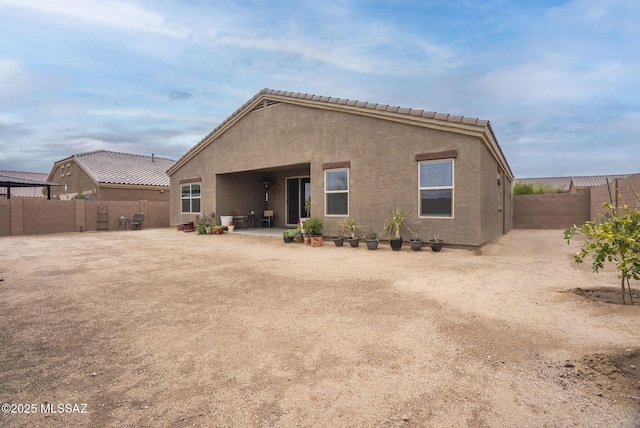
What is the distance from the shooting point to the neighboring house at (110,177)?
22281mm

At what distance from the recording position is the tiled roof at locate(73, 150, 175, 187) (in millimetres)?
22841

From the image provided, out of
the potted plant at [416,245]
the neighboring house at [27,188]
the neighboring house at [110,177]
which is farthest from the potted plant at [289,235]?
the neighboring house at [27,188]

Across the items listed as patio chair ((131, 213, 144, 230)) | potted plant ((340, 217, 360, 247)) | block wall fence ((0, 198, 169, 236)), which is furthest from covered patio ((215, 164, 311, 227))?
block wall fence ((0, 198, 169, 236))

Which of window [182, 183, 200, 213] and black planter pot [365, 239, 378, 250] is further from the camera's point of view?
window [182, 183, 200, 213]

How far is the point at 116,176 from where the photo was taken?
23.2 m

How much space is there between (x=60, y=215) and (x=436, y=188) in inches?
694

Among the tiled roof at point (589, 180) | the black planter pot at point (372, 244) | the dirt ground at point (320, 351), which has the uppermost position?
the tiled roof at point (589, 180)

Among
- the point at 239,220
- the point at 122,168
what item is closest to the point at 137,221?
the point at 239,220

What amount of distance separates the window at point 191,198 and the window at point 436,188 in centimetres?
1111

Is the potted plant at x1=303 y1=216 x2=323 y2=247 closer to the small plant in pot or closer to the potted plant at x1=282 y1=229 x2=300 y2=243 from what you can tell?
the potted plant at x1=282 y1=229 x2=300 y2=243

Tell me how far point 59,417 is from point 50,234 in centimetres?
1763

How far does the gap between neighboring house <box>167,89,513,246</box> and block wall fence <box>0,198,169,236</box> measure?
645cm

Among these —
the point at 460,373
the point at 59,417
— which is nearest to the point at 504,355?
the point at 460,373

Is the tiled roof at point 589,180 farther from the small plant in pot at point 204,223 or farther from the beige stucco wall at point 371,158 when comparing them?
the small plant in pot at point 204,223
